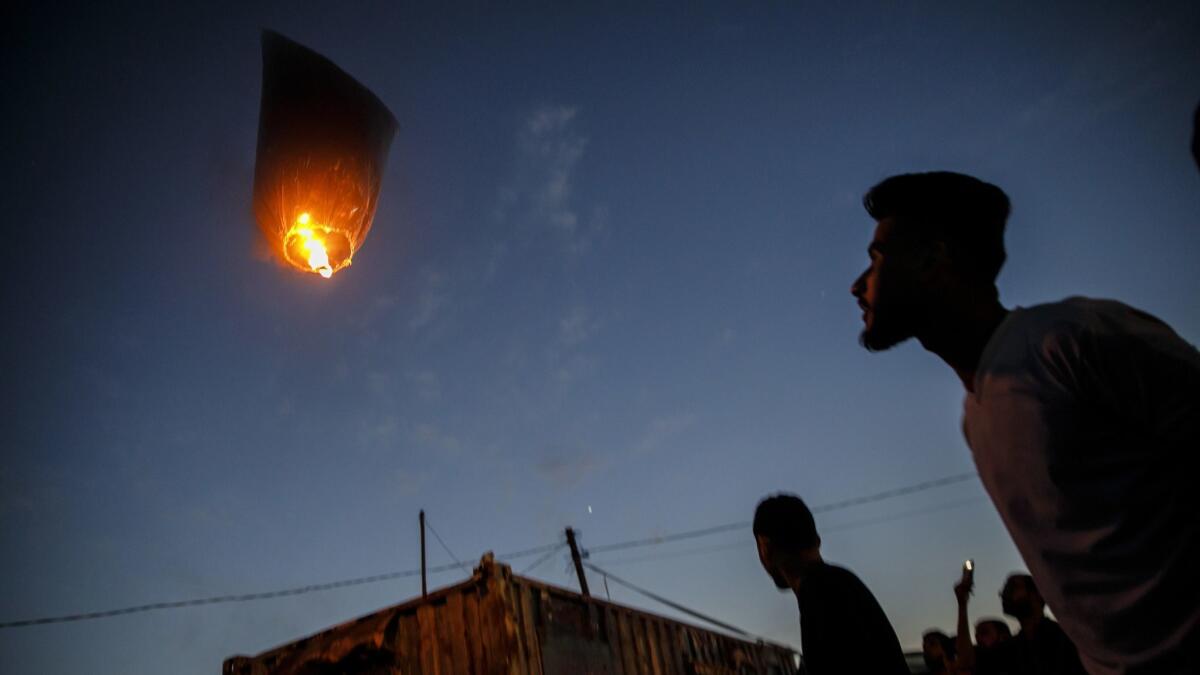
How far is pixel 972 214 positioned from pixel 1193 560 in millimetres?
861

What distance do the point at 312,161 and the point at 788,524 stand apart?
14.4 feet

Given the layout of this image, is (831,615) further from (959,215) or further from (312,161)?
(312,161)

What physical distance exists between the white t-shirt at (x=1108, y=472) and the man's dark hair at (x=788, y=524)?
180 cm

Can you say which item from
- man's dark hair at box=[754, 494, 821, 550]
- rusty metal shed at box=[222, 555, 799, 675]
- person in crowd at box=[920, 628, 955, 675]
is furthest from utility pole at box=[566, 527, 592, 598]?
man's dark hair at box=[754, 494, 821, 550]

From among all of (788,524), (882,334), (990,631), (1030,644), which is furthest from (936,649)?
(882,334)

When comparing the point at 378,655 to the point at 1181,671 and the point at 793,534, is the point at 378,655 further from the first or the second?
the point at 1181,671

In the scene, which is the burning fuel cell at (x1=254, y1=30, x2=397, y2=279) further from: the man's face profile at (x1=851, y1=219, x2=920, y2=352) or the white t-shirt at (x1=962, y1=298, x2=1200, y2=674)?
the white t-shirt at (x1=962, y1=298, x2=1200, y2=674)

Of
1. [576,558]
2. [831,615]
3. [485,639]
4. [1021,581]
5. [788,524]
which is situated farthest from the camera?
[576,558]

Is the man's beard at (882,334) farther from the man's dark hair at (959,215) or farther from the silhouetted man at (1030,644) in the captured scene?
the silhouetted man at (1030,644)

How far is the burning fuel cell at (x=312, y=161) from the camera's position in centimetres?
497

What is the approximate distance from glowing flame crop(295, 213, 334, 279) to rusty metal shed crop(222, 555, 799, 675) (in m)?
3.49

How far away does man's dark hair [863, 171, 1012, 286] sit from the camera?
1538 millimetres

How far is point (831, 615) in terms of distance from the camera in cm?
257

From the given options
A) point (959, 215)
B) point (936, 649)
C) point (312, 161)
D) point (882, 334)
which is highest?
point (312, 161)
